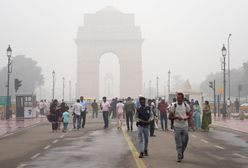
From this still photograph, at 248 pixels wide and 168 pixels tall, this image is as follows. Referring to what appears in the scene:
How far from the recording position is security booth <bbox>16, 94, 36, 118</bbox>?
4338cm

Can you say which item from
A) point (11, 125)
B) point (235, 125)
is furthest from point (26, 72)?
point (235, 125)

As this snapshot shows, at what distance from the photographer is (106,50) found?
371ft

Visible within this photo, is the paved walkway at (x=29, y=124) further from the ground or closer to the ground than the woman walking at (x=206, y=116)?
closer to the ground

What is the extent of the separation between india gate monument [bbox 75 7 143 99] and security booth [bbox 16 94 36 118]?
65.2 m

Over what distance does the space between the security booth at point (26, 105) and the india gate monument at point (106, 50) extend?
2567 inches

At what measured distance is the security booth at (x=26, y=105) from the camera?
4338 cm

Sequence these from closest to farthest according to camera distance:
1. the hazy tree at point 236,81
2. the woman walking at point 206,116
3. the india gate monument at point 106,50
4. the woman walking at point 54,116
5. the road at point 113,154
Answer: the road at point 113,154, the woman walking at point 206,116, the woman walking at point 54,116, the india gate monument at point 106,50, the hazy tree at point 236,81

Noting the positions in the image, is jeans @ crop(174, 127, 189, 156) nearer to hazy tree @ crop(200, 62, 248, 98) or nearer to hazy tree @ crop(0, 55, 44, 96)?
hazy tree @ crop(200, 62, 248, 98)

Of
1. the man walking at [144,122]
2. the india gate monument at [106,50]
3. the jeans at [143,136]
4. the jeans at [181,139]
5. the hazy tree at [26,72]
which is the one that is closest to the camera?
the jeans at [181,139]

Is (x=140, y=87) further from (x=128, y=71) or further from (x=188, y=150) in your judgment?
(x=188, y=150)

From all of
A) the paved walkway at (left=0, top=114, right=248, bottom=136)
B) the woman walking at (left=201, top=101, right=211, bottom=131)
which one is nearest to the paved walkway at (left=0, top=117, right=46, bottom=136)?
the paved walkway at (left=0, top=114, right=248, bottom=136)

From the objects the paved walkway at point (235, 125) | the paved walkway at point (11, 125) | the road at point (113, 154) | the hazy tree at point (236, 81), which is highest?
the hazy tree at point (236, 81)

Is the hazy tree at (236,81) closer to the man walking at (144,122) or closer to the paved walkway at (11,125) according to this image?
the paved walkway at (11,125)

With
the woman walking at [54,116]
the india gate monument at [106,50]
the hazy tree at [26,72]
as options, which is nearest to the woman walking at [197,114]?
the woman walking at [54,116]
